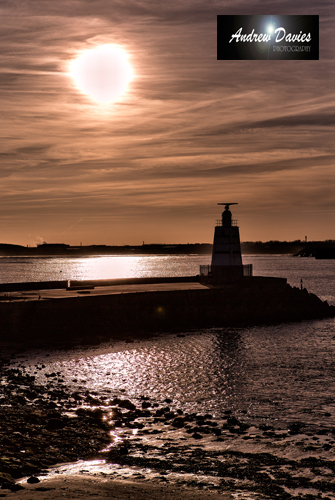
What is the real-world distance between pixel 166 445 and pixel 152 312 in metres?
24.7

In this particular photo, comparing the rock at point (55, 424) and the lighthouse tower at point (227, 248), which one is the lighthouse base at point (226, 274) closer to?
the lighthouse tower at point (227, 248)

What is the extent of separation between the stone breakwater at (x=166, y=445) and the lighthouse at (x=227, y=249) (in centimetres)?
3215

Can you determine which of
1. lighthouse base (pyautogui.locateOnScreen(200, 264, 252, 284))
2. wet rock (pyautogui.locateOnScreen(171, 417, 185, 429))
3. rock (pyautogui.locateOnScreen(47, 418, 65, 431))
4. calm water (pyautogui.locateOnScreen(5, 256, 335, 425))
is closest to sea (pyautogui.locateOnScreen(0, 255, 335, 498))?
calm water (pyautogui.locateOnScreen(5, 256, 335, 425))

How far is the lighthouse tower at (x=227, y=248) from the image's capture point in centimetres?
4981

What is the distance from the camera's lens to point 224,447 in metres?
13.9

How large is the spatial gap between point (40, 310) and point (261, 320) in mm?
19811

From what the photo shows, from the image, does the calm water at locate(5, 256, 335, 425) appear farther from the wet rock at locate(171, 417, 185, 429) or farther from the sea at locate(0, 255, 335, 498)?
the wet rock at locate(171, 417, 185, 429)

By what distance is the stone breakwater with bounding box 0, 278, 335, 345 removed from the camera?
32.7 m

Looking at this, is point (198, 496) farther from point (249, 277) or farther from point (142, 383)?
point (249, 277)

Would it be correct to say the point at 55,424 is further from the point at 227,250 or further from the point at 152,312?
the point at 227,250

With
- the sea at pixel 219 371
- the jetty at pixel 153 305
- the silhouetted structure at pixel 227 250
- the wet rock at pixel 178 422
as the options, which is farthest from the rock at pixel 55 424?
the silhouetted structure at pixel 227 250

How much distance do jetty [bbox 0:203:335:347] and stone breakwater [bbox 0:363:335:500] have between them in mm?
14452

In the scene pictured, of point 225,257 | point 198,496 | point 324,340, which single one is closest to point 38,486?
point 198,496

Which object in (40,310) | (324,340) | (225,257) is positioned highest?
(225,257)
